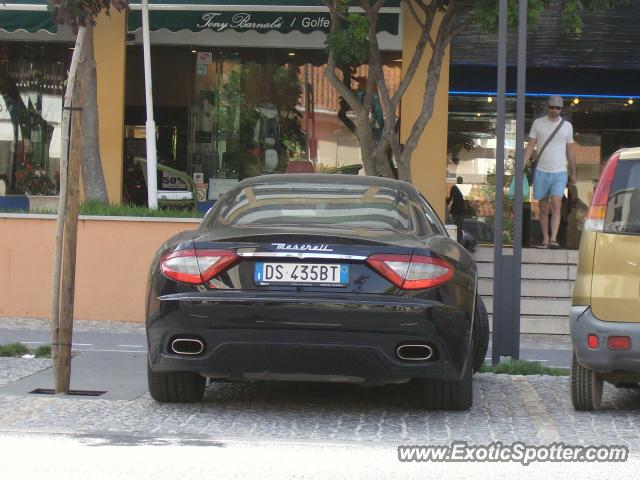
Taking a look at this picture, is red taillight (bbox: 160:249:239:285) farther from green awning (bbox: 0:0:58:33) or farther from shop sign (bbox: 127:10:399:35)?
green awning (bbox: 0:0:58:33)

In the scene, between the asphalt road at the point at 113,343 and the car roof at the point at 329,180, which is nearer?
the car roof at the point at 329,180

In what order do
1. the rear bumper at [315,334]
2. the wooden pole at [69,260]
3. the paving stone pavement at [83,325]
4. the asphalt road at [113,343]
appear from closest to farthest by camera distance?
the rear bumper at [315,334], the wooden pole at [69,260], the asphalt road at [113,343], the paving stone pavement at [83,325]

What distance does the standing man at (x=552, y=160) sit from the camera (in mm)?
13039

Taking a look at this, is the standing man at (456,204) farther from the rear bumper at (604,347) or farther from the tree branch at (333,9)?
the rear bumper at (604,347)

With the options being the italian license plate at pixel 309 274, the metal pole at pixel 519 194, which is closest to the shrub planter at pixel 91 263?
the metal pole at pixel 519 194

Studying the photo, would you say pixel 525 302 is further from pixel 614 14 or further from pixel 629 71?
pixel 629 71

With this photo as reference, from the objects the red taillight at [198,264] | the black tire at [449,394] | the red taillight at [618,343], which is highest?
the red taillight at [198,264]

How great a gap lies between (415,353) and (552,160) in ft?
23.4

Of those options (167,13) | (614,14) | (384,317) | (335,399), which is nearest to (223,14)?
(167,13)

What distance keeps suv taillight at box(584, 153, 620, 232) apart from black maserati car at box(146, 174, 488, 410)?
0.91m

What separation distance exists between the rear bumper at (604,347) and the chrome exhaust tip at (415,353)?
94 cm

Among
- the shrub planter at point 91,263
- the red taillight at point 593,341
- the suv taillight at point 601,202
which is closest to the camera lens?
the red taillight at point 593,341

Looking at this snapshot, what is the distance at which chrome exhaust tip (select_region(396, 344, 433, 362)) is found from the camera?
251 inches

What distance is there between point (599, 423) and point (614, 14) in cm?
930
